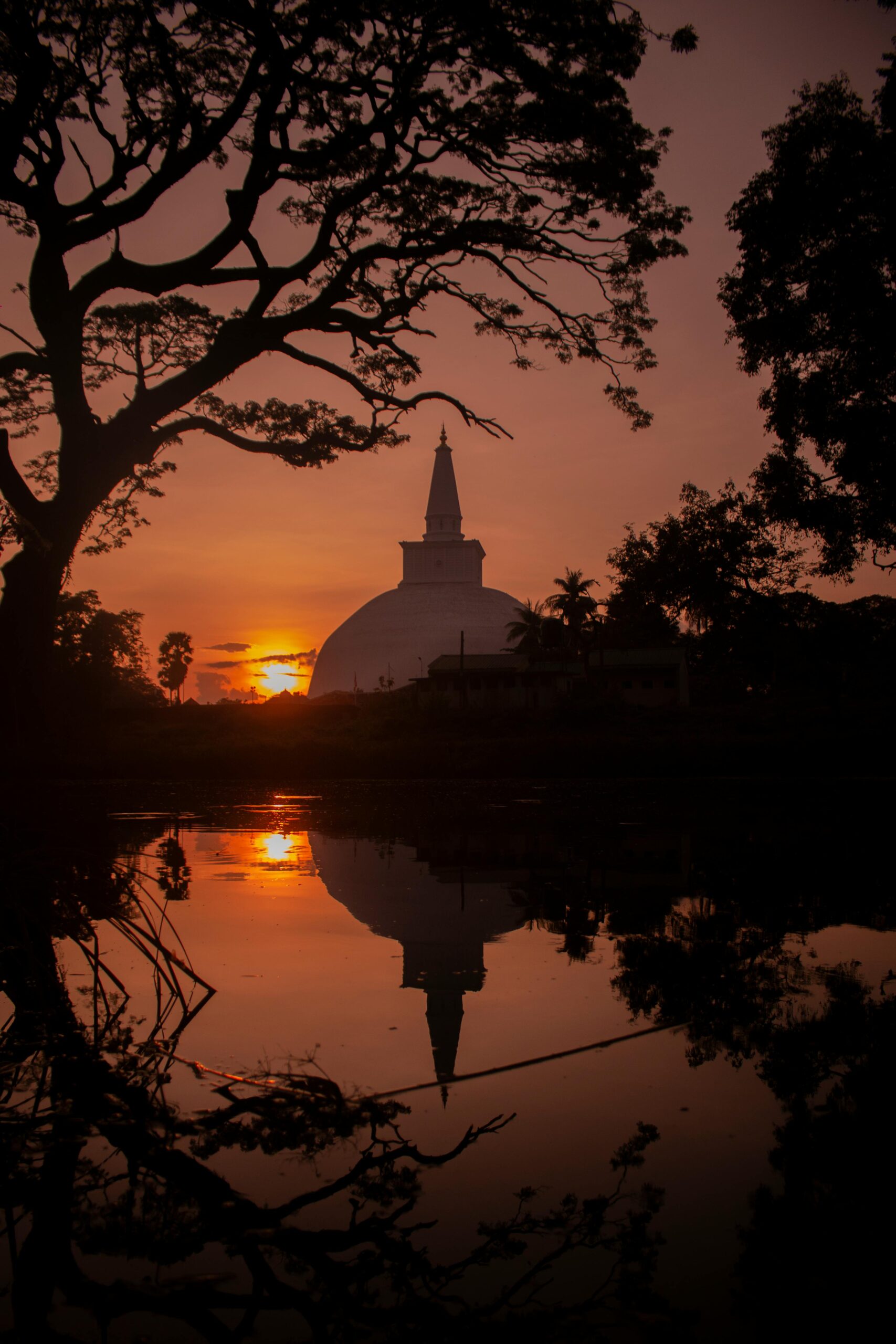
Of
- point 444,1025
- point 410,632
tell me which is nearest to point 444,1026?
point 444,1025

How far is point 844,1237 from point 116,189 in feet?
53.9

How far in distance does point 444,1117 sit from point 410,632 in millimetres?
71711

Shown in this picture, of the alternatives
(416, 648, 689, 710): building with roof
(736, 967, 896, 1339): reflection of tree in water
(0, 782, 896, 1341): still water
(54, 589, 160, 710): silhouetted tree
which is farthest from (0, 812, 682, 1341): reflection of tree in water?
(416, 648, 689, 710): building with roof

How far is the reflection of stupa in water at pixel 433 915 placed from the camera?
3834mm

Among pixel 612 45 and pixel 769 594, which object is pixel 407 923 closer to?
pixel 612 45

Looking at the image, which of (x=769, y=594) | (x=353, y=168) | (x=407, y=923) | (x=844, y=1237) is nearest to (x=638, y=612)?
(x=769, y=594)

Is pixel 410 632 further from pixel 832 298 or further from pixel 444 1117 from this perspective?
pixel 444 1117

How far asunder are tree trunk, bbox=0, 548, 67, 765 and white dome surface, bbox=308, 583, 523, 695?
5545 centimetres

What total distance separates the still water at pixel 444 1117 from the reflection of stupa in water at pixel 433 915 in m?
0.03

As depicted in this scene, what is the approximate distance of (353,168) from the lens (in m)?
15.7

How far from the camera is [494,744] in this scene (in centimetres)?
2408

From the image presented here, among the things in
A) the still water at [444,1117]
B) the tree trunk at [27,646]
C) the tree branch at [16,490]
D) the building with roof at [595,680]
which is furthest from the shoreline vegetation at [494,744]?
the still water at [444,1117]

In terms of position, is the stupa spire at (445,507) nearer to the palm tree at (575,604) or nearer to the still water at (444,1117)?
the palm tree at (575,604)

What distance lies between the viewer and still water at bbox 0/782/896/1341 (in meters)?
1.93
